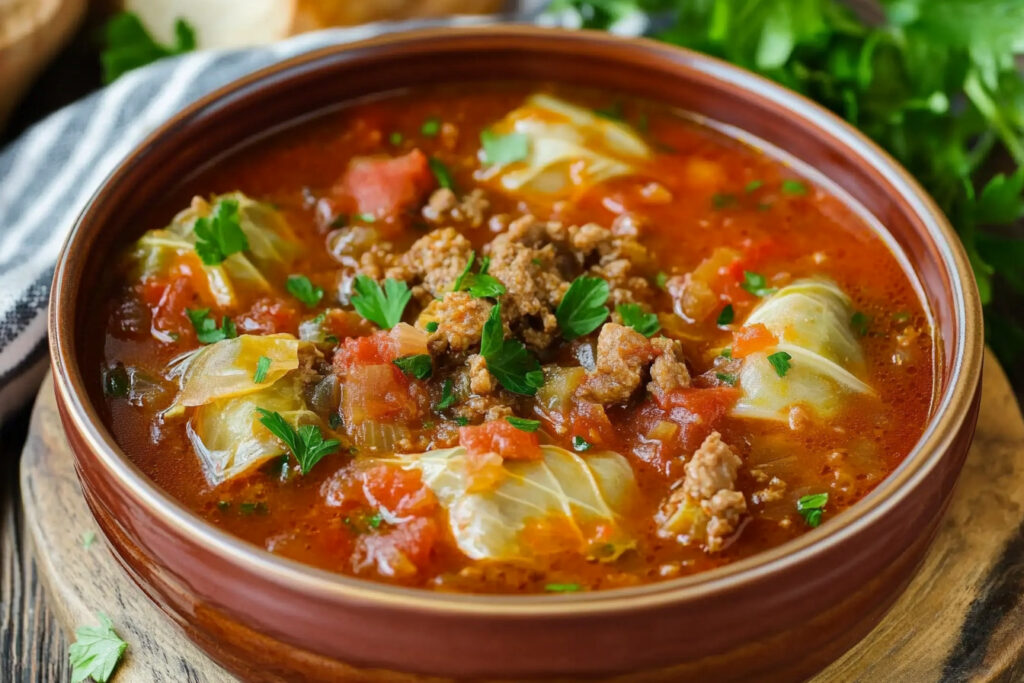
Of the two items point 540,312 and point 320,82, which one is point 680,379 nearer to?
point 540,312

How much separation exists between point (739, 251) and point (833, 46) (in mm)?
2199

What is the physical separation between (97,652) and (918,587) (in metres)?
2.66

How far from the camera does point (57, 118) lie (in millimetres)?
5555

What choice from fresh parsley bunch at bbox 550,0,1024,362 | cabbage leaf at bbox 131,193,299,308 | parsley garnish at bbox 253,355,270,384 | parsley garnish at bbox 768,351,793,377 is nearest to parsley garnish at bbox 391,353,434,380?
parsley garnish at bbox 253,355,270,384

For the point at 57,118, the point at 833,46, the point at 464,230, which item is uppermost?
the point at 57,118

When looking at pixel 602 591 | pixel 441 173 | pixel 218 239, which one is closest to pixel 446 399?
pixel 602 591

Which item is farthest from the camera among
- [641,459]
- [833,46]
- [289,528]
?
[833,46]

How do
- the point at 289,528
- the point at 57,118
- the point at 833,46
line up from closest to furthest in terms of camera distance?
1. the point at 289,528
2. the point at 57,118
3. the point at 833,46

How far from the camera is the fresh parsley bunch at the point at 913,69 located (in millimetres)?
5648

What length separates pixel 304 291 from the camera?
13.9 feet

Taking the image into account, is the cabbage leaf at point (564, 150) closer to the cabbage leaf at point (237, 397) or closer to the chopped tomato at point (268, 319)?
the chopped tomato at point (268, 319)

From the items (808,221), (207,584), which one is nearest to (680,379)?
(808,221)

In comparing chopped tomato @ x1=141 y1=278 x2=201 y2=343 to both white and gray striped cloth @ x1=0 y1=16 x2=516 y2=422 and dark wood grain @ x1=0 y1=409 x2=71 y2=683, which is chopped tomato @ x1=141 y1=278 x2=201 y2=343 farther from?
dark wood grain @ x1=0 y1=409 x2=71 y2=683

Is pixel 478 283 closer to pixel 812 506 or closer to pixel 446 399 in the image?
pixel 446 399
